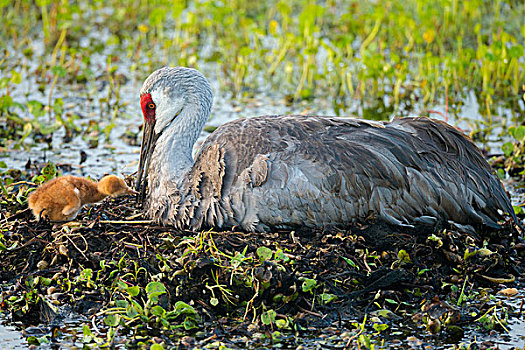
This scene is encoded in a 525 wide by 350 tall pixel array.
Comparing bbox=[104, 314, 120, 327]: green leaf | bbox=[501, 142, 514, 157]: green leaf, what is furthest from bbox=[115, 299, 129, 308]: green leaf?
bbox=[501, 142, 514, 157]: green leaf

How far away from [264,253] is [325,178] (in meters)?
0.78

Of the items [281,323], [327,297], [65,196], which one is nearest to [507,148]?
[327,297]

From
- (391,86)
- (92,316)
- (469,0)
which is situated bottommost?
(92,316)

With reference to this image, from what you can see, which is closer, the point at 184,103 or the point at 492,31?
the point at 184,103

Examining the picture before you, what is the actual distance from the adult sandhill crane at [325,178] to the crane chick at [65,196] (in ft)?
1.26

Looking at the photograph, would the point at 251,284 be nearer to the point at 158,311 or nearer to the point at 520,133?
the point at 158,311

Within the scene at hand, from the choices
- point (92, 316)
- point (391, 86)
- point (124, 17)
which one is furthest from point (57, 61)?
point (92, 316)

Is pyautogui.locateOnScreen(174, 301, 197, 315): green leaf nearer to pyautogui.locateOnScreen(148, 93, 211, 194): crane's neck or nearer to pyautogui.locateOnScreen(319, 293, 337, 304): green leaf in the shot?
pyautogui.locateOnScreen(319, 293, 337, 304): green leaf

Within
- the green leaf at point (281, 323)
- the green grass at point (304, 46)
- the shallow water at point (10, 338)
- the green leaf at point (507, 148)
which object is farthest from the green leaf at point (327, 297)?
the green grass at point (304, 46)

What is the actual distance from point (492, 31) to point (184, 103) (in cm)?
595

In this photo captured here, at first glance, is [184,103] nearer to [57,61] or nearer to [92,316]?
[92,316]

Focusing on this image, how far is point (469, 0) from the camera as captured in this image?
36.8 feet

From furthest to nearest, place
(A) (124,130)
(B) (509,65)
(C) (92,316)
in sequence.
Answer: (B) (509,65) → (A) (124,130) → (C) (92,316)

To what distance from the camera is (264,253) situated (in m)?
5.32
